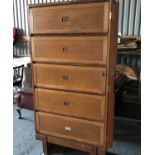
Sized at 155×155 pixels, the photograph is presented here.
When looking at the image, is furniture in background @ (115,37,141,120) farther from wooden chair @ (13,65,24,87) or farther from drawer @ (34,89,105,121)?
wooden chair @ (13,65,24,87)

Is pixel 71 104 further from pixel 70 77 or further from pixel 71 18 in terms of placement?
pixel 71 18

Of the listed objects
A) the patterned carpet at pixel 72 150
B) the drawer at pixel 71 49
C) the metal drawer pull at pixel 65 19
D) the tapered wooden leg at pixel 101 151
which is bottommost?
the patterned carpet at pixel 72 150

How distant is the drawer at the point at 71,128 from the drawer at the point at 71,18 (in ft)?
2.42

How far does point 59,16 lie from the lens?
57.4 inches

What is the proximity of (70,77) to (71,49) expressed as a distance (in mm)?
225

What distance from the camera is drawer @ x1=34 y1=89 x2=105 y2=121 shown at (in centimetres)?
150

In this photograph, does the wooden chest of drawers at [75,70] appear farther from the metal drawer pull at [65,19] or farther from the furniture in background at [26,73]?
the furniture in background at [26,73]

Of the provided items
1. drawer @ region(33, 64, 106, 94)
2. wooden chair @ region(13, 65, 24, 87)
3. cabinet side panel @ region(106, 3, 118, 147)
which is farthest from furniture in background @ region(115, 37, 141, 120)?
wooden chair @ region(13, 65, 24, 87)

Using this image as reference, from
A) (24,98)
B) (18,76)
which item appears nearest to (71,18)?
(24,98)

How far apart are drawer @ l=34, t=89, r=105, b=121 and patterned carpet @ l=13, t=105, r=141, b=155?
0.50 metres

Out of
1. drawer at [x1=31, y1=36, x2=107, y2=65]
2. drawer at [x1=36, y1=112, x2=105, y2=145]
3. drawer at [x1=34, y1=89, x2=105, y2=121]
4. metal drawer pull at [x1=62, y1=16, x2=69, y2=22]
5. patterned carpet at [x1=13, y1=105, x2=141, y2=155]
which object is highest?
metal drawer pull at [x1=62, y1=16, x2=69, y2=22]

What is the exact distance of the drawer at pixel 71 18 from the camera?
4.35ft

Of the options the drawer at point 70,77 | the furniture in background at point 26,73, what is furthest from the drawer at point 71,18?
the furniture in background at point 26,73

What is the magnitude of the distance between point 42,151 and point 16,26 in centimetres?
258
